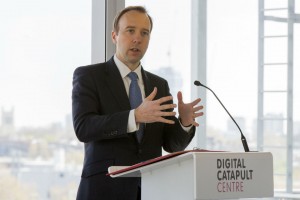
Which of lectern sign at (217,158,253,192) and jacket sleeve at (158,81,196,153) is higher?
jacket sleeve at (158,81,196,153)

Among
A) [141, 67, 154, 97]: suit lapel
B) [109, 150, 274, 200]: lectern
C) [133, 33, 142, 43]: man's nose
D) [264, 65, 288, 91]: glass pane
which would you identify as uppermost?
[133, 33, 142, 43]: man's nose

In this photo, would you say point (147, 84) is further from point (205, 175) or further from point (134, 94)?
point (205, 175)

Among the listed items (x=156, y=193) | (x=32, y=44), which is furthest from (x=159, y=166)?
(x=32, y=44)

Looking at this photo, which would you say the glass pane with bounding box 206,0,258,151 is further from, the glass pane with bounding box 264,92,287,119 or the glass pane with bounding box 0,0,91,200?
the glass pane with bounding box 0,0,91,200

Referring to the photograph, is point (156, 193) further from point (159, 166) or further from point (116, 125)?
point (116, 125)

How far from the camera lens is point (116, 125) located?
2.35m

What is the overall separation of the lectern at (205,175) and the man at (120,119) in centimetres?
31

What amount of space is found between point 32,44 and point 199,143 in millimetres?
1882

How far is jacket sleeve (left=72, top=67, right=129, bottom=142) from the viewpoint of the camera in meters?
2.36

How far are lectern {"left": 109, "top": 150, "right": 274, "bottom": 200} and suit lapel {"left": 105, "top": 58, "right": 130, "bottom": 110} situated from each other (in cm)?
65

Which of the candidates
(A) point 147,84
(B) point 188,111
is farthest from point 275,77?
(B) point 188,111

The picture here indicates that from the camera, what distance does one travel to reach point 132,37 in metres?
2.77

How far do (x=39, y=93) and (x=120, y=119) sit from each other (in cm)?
183

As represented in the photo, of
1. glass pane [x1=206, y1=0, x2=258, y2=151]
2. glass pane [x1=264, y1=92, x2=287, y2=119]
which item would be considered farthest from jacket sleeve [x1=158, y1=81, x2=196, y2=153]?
glass pane [x1=264, y1=92, x2=287, y2=119]
